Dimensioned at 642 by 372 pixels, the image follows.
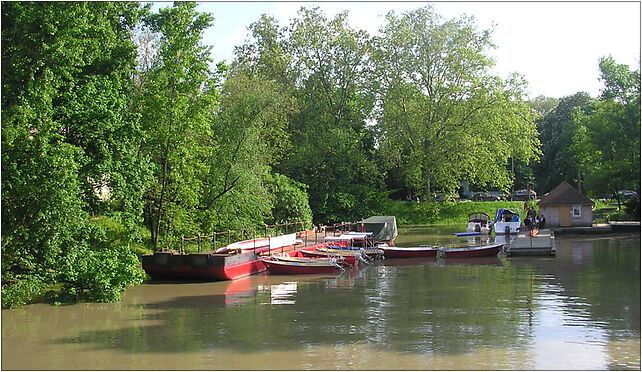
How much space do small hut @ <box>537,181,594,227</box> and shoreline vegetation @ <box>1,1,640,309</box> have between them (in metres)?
2.83

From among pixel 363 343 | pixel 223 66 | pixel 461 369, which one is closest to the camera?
pixel 461 369

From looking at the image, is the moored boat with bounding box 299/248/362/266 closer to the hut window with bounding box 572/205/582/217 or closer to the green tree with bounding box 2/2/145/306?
the green tree with bounding box 2/2/145/306

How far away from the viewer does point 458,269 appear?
1216 inches

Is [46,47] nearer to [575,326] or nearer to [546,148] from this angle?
[575,326]

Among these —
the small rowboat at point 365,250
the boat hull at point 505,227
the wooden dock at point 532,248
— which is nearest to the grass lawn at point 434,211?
the boat hull at point 505,227

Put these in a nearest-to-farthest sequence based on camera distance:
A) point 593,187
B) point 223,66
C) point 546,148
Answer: point 223,66
point 593,187
point 546,148

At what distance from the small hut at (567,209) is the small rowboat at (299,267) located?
26411 mm

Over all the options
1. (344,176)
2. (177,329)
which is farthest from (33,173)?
(344,176)

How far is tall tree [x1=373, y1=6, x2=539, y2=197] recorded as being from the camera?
57844 millimetres

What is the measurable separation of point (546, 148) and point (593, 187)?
97.0 feet

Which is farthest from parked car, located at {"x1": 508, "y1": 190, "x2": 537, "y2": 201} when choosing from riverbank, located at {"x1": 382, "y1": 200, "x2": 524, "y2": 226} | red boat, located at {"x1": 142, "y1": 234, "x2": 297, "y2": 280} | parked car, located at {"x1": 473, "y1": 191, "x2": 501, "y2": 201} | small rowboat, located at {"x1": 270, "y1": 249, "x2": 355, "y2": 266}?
red boat, located at {"x1": 142, "y1": 234, "x2": 297, "y2": 280}

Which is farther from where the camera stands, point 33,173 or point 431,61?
point 431,61

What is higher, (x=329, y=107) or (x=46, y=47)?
(x=329, y=107)

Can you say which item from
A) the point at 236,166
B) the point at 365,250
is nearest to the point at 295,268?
the point at 365,250
